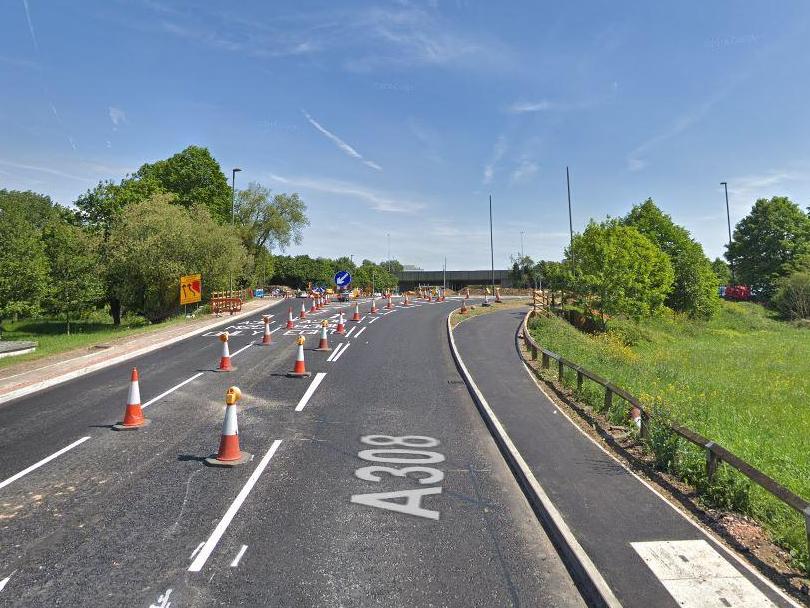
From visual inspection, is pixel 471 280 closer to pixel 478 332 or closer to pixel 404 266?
pixel 404 266

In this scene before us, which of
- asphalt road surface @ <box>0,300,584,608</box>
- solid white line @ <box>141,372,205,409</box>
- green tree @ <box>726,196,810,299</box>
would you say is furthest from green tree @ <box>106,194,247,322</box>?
green tree @ <box>726,196,810,299</box>

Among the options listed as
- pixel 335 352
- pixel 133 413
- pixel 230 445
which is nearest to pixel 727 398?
pixel 335 352

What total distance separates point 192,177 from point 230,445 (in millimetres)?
45090

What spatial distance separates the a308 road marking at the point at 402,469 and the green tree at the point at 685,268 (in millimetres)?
39077

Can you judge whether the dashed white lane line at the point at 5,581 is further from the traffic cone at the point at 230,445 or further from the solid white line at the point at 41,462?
the traffic cone at the point at 230,445

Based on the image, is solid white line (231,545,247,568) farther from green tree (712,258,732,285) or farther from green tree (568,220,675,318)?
green tree (712,258,732,285)

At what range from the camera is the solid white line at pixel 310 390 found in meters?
11.0

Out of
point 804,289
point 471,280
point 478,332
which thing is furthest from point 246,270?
point 471,280

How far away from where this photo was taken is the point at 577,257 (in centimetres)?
3262

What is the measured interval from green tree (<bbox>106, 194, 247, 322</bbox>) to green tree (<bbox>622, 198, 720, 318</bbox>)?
3356 cm

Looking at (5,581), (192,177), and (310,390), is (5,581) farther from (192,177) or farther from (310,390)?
(192,177)

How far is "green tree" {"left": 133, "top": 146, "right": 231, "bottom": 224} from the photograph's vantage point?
152 feet

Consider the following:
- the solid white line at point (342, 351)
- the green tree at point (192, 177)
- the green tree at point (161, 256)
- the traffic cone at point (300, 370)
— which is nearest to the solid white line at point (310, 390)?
the traffic cone at point (300, 370)

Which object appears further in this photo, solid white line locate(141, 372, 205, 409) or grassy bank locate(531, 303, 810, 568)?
solid white line locate(141, 372, 205, 409)
